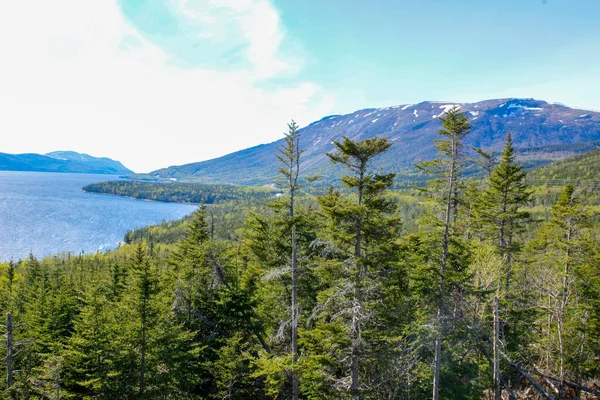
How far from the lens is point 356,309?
524 inches

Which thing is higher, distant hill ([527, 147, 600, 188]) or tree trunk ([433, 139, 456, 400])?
distant hill ([527, 147, 600, 188])

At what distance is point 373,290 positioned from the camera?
14.2 metres

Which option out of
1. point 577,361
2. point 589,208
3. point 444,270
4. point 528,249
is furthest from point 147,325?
point 528,249

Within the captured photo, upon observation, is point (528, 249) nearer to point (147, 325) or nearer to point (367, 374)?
point (367, 374)

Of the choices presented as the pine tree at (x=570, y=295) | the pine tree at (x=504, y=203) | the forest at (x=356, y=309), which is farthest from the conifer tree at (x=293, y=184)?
the pine tree at (x=570, y=295)

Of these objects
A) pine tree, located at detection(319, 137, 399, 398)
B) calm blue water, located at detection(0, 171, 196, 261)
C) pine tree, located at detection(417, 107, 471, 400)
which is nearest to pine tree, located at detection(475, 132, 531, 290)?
pine tree, located at detection(417, 107, 471, 400)

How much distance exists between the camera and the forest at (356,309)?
47.1 ft

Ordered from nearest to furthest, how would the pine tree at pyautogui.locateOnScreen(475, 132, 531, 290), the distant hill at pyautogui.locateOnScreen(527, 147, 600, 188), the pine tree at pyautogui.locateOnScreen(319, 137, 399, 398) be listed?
the pine tree at pyautogui.locateOnScreen(319, 137, 399, 398), the pine tree at pyautogui.locateOnScreen(475, 132, 531, 290), the distant hill at pyautogui.locateOnScreen(527, 147, 600, 188)

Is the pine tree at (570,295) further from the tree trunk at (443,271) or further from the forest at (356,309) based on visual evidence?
the tree trunk at (443,271)

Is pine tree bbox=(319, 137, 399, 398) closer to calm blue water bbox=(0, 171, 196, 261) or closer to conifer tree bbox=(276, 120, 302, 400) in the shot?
conifer tree bbox=(276, 120, 302, 400)

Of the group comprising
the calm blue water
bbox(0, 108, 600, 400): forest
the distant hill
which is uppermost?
the distant hill

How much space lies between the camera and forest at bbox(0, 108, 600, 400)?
1435 centimetres

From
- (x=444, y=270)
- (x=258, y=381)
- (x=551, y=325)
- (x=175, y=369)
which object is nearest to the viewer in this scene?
(x=444, y=270)

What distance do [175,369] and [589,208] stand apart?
25496 mm
